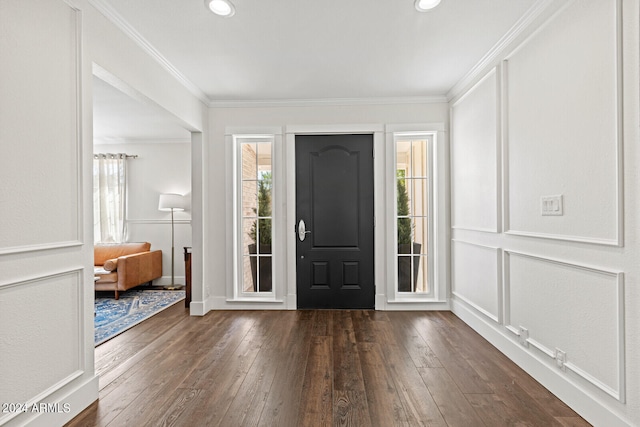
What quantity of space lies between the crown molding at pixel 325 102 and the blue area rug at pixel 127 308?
8.54 ft

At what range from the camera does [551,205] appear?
235 cm

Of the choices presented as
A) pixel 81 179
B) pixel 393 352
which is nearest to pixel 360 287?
pixel 393 352

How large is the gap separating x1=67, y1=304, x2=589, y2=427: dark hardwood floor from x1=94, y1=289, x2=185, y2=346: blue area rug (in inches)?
8.3

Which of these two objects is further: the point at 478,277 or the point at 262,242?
the point at 262,242

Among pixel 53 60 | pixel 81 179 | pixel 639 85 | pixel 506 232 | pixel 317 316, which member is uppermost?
pixel 53 60

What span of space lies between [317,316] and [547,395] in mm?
2309

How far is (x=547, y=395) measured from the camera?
230 cm

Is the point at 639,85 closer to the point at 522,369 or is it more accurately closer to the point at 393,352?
the point at 522,369

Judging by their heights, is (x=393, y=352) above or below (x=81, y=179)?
below

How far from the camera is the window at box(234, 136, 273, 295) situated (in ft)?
14.6

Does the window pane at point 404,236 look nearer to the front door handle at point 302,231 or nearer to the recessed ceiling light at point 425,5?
the front door handle at point 302,231

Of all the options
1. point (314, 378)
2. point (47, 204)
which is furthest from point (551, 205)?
point (47, 204)

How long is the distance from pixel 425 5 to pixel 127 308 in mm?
4597

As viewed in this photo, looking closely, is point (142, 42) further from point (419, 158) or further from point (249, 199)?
point (419, 158)
